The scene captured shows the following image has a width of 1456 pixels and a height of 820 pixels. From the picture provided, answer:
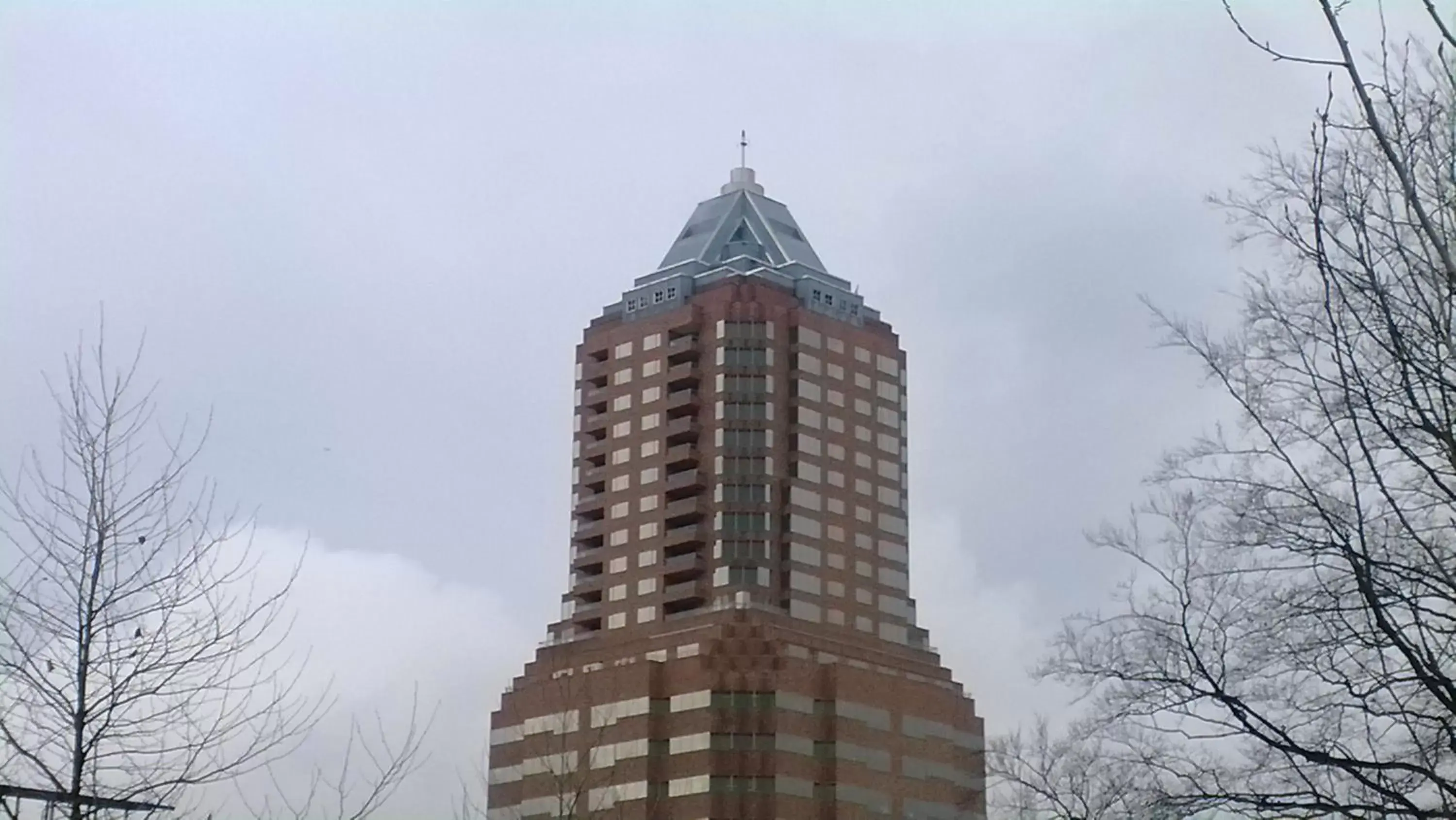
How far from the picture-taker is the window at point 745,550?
108688 mm

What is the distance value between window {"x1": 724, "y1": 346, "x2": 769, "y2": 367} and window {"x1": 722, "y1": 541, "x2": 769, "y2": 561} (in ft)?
40.4

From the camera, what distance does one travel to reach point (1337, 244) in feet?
39.5

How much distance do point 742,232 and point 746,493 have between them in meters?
23.8

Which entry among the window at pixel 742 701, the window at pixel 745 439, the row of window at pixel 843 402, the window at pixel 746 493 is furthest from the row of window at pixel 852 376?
the window at pixel 742 701

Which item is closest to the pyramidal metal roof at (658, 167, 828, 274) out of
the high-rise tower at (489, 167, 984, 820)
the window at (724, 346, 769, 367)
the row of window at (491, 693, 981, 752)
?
the high-rise tower at (489, 167, 984, 820)

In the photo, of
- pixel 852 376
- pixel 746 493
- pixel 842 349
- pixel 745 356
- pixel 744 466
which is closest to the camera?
pixel 746 493

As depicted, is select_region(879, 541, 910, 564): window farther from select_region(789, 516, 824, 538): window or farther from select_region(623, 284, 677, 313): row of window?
select_region(623, 284, 677, 313): row of window

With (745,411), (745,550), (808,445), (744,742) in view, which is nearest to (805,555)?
(745,550)

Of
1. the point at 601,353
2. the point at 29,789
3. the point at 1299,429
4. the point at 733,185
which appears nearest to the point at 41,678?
the point at 29,789

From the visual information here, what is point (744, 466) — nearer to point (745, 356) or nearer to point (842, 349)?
point (745, 356)

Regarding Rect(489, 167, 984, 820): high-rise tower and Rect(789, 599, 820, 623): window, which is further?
Rect(789, 599, 820, 623): window

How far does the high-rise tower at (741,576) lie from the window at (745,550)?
0.37ft

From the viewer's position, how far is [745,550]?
109 meters

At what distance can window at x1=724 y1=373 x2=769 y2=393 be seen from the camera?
11375 cm
